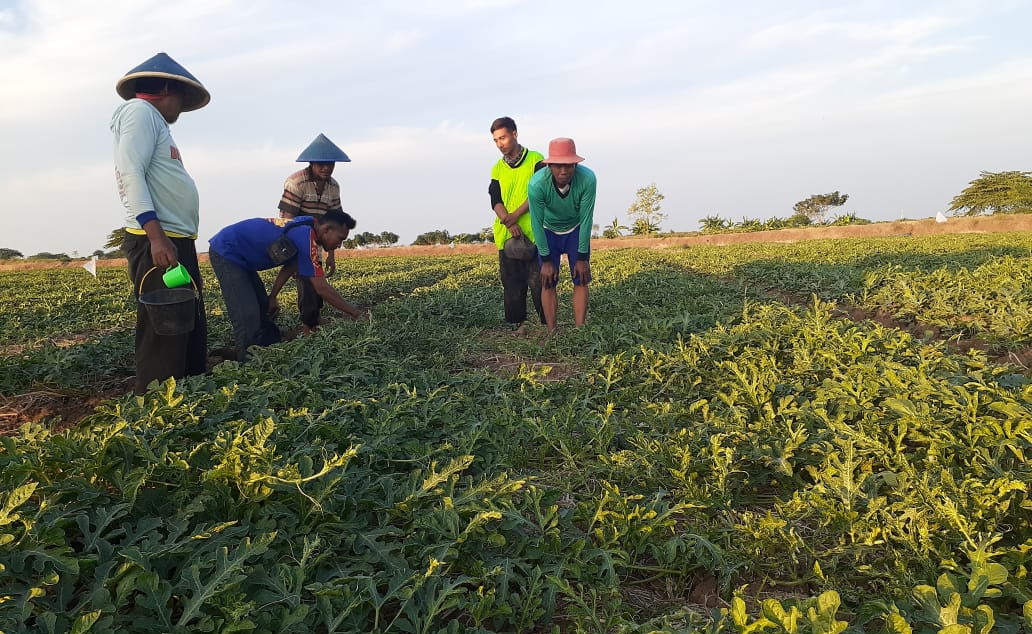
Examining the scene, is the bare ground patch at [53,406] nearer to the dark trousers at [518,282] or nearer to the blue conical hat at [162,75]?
the blue conical hat at [162,75]

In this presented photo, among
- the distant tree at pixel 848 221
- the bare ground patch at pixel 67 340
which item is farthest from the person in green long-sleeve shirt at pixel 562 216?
the distant tree at pixel 848 221

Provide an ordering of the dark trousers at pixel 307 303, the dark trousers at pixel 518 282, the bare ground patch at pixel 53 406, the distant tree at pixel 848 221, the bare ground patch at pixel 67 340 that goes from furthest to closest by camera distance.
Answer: the distant tree at pixel 848 221 < the dark trousers at pixel 518 282 < the bare ground patch at pixel 67 340 < the dark trousers at pixel 307 303 < the bare ground patch at pixel 53 406

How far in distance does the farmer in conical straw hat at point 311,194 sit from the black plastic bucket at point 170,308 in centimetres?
171

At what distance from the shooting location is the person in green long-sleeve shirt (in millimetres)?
5047

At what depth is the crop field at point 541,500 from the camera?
1.51 m

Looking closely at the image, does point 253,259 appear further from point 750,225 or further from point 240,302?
point 750,225

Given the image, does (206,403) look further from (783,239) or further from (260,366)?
(783,239)

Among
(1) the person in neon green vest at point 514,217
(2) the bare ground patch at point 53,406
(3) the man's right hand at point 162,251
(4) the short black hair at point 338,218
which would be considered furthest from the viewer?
(1) the person in neon green vest at point 514,217

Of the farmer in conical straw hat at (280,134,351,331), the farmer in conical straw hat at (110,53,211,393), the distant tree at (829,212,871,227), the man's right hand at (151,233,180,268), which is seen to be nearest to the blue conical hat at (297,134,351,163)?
the farmer in conical straw hat at (280,134,351,331)

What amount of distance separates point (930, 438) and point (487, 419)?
1855mm

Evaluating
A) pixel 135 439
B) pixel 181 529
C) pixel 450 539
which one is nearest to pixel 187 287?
pixel 135 439

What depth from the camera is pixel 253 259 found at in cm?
480

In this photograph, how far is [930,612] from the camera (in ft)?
4.68

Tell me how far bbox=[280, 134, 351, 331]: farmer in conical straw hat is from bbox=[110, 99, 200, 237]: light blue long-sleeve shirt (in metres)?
1.56
